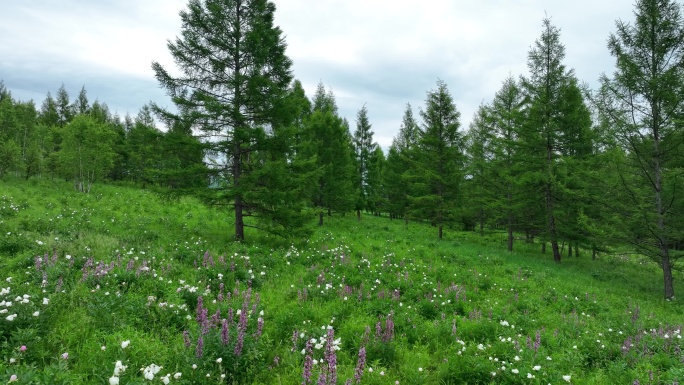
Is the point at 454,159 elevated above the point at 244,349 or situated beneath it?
elevated above

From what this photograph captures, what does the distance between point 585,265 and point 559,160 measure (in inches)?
285

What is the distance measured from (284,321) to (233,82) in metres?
11.0

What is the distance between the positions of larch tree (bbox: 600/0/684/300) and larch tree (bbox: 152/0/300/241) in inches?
602

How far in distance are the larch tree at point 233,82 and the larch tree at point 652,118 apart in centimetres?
1528

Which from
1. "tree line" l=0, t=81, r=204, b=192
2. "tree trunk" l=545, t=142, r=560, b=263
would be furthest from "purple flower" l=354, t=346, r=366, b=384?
"tree trunk" l=545, t=142, r=560, b=263

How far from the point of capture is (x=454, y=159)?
82.6 ft

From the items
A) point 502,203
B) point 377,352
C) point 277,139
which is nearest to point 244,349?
point 377,352

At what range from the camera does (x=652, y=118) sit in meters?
13.9

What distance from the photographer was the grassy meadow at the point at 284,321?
4.20 metres

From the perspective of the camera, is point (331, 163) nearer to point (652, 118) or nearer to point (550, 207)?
point (550, 207)

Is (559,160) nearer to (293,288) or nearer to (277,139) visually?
(277,139)

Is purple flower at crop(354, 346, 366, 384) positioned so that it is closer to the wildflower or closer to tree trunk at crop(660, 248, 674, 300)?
the wildflower

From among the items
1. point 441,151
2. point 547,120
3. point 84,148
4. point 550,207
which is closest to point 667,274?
point 550,207

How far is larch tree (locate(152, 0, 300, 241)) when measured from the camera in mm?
12867
